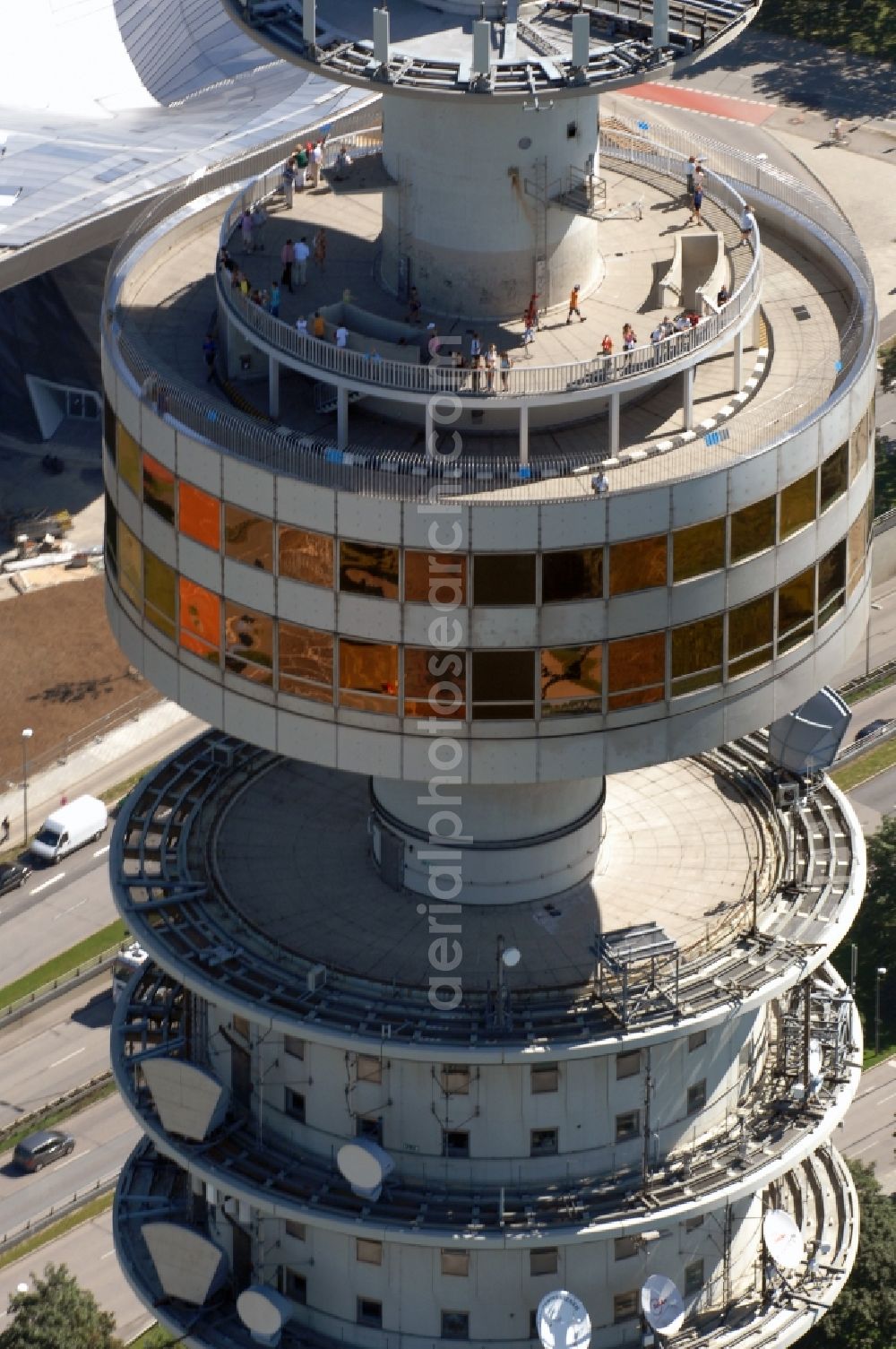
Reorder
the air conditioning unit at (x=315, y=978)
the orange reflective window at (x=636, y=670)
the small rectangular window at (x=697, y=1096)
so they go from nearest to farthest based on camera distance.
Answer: the orange reflective window at (x=636, y=670) < the air conditioning unit at (x=315, y=978) < the small rectangular window at (x=697, y=1096)

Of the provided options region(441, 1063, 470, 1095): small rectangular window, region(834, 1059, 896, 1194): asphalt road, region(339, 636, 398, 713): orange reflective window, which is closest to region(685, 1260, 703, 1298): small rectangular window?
region(441, 1063, 470, 1095): small rectangular window

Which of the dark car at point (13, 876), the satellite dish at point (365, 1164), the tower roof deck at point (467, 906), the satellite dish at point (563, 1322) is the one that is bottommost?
the dark car at point (13, 876)

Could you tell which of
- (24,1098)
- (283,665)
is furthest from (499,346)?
(24,1098)

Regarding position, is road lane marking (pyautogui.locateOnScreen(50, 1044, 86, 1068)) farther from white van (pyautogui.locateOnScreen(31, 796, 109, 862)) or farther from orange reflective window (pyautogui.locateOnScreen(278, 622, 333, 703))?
orange reflective window (pyautogui.locateOnScreen(278, 622, 333, 703))

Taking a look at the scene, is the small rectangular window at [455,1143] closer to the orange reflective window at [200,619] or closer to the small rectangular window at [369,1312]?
the small rectangular window at [369,1312]

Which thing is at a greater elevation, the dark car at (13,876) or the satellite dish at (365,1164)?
the satellite dish at (365,1164)

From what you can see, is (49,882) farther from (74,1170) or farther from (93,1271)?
(93,1271)

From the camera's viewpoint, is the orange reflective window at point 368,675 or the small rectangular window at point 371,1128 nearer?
the orange reflective window at point 368,675

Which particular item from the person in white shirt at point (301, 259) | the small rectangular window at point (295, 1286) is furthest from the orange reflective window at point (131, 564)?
the small rectangular window at point (295, 1286)
